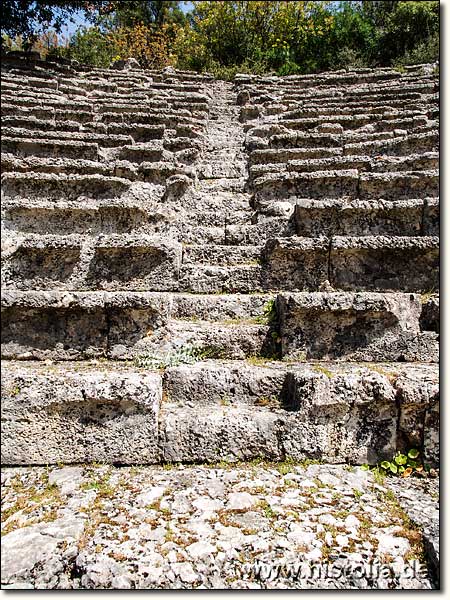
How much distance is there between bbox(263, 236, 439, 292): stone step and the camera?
130 inches

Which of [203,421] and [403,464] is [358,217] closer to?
[403,464]

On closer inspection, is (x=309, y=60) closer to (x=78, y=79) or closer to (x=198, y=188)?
(x=78, y=79)

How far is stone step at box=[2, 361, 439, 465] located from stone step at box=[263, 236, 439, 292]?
102cm

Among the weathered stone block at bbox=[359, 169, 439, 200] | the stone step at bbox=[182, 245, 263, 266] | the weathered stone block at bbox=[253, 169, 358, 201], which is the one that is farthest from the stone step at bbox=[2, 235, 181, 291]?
the weathered stone block at bbox=[359, 169, 439, 200]

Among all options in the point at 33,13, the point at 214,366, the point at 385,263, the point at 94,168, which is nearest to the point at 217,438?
the point at 214,366

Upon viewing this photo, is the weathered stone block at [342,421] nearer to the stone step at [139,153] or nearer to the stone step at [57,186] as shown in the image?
the stone step at [57,186]

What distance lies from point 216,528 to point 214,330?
128 cm

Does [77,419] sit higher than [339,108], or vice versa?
[339,108]

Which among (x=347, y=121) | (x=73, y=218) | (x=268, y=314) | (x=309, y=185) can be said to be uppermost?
(x=347, y=121)

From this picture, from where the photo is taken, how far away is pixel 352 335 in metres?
2.89

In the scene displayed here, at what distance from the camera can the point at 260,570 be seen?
1735 millimetres

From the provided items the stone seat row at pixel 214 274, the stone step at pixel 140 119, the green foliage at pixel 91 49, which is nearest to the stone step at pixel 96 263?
the stone seat row at pixel 214 274

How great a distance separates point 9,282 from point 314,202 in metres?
2.51

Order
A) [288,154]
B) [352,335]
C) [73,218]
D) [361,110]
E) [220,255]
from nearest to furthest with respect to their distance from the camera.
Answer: [352,335] → [220,255] → [73,218] → [288,154] → [361,110]
